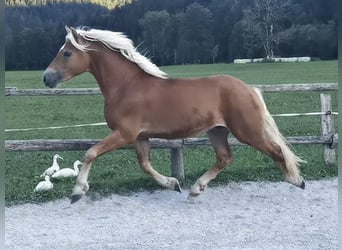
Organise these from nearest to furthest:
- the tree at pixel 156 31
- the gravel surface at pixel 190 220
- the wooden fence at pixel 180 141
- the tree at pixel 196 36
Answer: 1. the gravel surface at pixel 190 220
2. the wooden fence at pixel 180 141
3. the tree at pixel 156 31
4. the tree at pixel 196 36

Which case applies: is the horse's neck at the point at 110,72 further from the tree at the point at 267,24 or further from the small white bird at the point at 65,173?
the tree at the point at 267,24

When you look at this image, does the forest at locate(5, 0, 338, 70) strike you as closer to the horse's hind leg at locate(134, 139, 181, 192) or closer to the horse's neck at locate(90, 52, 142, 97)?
the horse's neck at locate(90, 52, 142, 97)

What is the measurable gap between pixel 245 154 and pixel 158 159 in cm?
122

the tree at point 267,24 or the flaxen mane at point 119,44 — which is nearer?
the flaxen mane at point 119,44

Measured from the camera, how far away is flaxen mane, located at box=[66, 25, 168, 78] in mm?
4434

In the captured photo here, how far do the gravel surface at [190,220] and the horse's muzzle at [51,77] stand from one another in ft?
3.98

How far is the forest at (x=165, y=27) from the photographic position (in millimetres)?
6395

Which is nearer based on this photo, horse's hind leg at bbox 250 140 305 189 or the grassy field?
horse's hind leg at bbox 250 140 305 189

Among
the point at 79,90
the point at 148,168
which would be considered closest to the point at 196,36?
the point at 79,90

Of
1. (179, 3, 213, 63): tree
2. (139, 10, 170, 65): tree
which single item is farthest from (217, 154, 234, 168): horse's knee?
(179, 3, 213, 63): tree

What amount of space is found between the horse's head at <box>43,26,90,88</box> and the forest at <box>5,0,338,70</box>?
0.41m

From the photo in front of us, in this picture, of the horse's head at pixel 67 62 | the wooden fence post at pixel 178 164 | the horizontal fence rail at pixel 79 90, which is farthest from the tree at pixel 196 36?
the horse's head at pixel 67 62

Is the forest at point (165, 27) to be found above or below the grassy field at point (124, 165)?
above

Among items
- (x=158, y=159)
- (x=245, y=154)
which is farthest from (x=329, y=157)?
(x=158, y=159)
